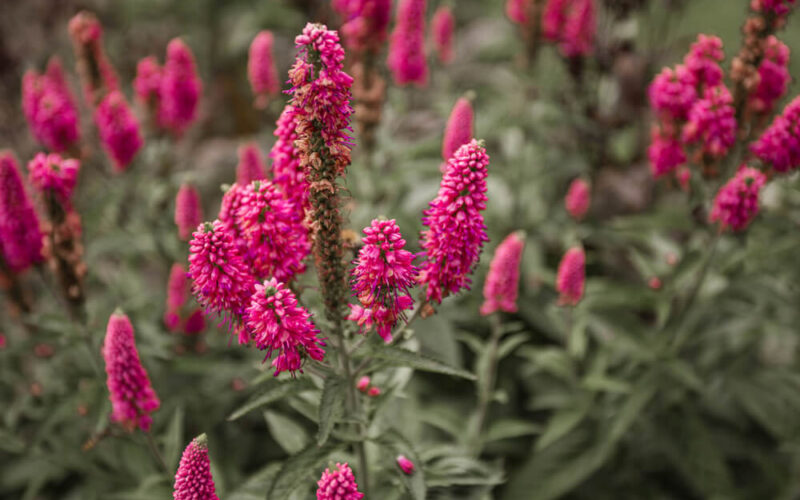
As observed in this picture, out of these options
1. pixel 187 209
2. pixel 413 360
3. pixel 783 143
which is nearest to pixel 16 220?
pixel 187 209

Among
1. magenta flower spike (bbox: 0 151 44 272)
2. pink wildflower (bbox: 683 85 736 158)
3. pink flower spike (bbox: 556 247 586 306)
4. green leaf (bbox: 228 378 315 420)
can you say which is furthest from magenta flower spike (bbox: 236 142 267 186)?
pink wildflower (bbox: 683 85 736 158)

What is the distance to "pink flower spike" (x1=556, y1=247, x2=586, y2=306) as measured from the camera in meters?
2.84

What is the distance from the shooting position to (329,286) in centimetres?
169

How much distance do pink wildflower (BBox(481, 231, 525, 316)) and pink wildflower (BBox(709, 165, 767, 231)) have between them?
0.96m

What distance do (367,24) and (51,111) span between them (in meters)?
1.93

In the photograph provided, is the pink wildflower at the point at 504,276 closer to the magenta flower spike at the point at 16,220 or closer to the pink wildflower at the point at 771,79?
the pink wildflower at the point at 771,79

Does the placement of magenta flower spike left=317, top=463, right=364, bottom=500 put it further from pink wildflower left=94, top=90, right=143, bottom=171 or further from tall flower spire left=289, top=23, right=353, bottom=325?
pink wildflower left=94, top=90, right=143, bottom=171

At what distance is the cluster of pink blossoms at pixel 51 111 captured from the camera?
3.49 metres

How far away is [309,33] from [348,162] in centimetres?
34

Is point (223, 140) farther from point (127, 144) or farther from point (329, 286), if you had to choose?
point (329, 286)

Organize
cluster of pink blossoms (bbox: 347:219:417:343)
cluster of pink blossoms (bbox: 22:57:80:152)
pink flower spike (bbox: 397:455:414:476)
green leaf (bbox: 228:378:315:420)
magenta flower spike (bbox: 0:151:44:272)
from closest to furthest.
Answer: cluster of pink blossoms (bbox: 347:219:417:343)
green leaf (bbox: 228:378:315:420)
pink flower spike (bbox: 397:455:414:476)
magenta flower spike (bbox: 0:151:44:272)
cluster of pink blossoms (bbox: 22:57:80:152)

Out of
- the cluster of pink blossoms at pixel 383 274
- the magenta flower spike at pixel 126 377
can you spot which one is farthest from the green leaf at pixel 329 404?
the magenta flower spike at pixel 126 377

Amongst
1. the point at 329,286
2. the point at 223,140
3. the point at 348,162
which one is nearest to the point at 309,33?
the point at 348,162

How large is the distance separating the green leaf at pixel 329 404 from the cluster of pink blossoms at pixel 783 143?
83.9 inches
